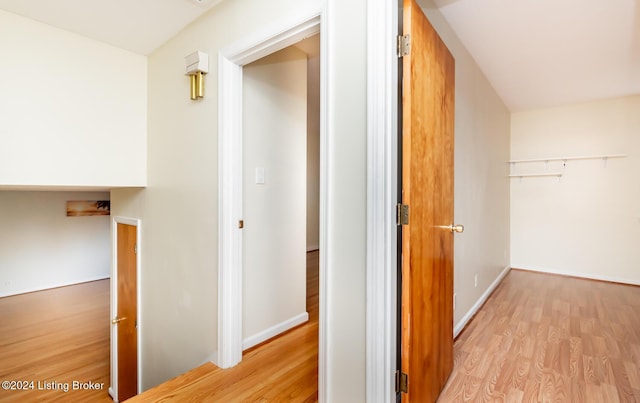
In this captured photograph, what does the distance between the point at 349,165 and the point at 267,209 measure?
115 cm

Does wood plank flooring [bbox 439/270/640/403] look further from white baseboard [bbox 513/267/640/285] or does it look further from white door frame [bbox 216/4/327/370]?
white door frame [bbox 216/4/327/370]

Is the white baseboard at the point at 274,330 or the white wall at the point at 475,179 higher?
the white wall at the point at 475,179

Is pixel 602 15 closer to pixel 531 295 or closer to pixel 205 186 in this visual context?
pixel 531 295

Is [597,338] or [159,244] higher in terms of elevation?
[159,244]

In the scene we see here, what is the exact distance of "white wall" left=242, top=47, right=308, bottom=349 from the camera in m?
2.22

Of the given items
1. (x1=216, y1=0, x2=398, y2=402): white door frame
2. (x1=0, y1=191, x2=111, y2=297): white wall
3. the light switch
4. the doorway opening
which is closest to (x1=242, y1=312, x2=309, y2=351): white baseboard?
the doorway opening

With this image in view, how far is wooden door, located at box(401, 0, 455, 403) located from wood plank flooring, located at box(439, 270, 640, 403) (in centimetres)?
29

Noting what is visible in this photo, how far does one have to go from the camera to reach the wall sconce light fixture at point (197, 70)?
2.09m

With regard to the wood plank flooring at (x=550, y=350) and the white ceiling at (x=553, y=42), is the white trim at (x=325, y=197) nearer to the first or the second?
the wood plank flooring at (x=550, y=350)

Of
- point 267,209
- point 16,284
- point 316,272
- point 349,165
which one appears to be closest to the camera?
point 349,165

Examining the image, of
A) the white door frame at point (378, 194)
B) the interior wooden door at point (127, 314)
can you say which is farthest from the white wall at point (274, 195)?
the interior wooden door at point (127, 314)

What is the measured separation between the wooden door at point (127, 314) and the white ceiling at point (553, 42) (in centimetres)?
342

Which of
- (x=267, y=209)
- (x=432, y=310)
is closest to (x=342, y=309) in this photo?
(x=432, y=310)

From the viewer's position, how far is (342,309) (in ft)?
4.60
